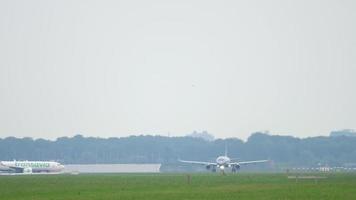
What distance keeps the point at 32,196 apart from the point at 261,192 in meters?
14.7

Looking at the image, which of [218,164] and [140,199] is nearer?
[140,199]

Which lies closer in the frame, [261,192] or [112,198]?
[112,198]

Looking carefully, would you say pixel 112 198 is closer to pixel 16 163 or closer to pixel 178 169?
pixel 16 163

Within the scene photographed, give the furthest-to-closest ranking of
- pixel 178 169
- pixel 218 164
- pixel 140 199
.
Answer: pixel 178 169 → pixel 218 164 → pixel 140 199

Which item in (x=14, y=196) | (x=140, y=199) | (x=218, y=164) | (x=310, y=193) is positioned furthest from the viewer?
(x=218, y=164)

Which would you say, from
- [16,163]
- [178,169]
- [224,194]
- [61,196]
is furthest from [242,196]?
[178,169]

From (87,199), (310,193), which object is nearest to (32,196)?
(87,199)

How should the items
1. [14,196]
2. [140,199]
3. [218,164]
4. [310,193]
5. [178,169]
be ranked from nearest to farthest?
[140,199]
[310,193]
[14,196]
[218,164]
[178,169]

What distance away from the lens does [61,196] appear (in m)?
57.4

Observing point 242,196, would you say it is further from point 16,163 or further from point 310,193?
point 16,163

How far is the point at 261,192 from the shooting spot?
58.2 m

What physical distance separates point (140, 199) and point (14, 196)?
434 inches

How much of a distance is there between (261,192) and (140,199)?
9926mm

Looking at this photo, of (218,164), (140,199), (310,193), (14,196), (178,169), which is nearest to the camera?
(140,199)
